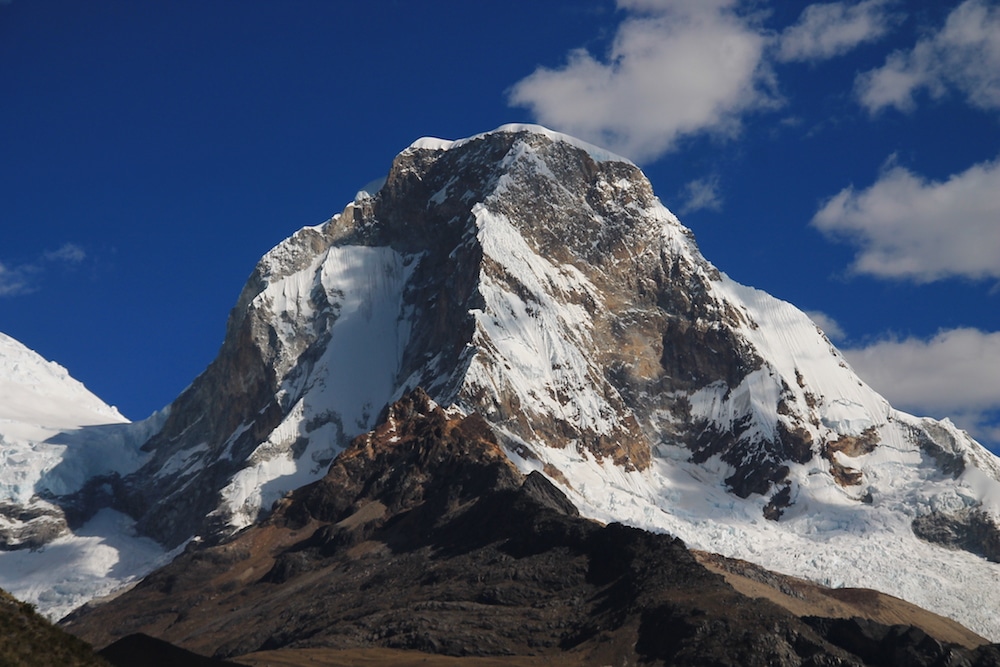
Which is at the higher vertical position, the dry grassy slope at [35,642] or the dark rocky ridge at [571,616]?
the dark rocky ridge at [571,616]

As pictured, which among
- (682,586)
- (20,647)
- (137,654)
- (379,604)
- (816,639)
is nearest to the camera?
(20,647)

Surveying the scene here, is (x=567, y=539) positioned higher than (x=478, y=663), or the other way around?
(x=567, y=539)

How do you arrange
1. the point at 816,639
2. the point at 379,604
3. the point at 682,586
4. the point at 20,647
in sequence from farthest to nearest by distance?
1. the point at 379,604
2. the point at 682,586
3. the point at 816,639
4. the point at 20,647

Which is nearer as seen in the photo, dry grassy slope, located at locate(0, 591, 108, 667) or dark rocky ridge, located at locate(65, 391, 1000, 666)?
dry grassy slope, located at locate(0, 591, 108, 667)

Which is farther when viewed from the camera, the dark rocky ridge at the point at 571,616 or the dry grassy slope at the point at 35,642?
the dark rocky ridge at the point at 571,616

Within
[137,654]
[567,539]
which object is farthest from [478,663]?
[137,654]

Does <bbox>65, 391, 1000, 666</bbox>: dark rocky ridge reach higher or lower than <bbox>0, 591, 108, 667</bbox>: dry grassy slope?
higher

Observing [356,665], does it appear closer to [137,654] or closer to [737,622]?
[737,622]

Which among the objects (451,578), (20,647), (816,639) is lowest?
(20,647)

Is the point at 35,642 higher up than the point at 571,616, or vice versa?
the point at 571,616

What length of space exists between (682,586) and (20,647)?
11579cm

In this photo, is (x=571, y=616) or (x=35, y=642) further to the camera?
(x=571, y=616)

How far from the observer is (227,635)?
19012 cm

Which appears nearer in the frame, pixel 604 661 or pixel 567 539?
pixel 604 661
